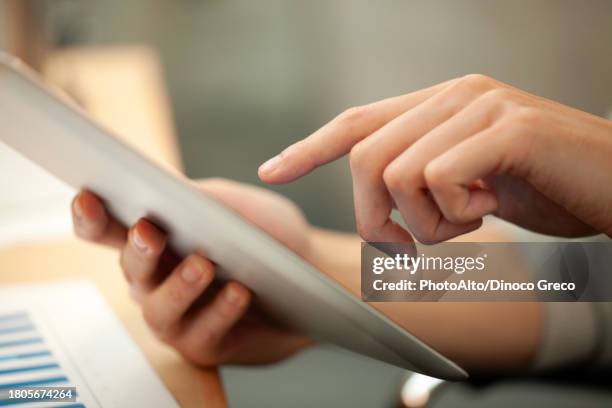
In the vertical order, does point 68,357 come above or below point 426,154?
below

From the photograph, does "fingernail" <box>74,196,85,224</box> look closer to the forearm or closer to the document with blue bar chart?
the document with blue bar chart

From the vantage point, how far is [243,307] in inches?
13.8

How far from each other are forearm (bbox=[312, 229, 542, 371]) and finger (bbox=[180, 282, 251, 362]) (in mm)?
129

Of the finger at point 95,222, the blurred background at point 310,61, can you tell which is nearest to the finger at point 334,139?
the finger at point 95,222

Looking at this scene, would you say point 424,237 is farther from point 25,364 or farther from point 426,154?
point 25,364

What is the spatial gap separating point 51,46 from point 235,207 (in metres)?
0.98

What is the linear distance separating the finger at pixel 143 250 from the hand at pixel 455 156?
0.07 metres

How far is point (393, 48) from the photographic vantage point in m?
1.69

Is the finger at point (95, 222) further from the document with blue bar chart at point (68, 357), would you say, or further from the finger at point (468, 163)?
the finger at point (468, 163)

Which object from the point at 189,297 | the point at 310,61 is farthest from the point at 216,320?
the point at 310,61

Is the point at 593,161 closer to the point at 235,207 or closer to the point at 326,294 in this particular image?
the point at 326,294

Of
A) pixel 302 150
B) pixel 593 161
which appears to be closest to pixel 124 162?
pixel 302 150

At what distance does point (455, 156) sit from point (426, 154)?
14 millimetres

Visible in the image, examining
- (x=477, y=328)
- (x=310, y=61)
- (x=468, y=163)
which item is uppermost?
(x=468, y=163)
